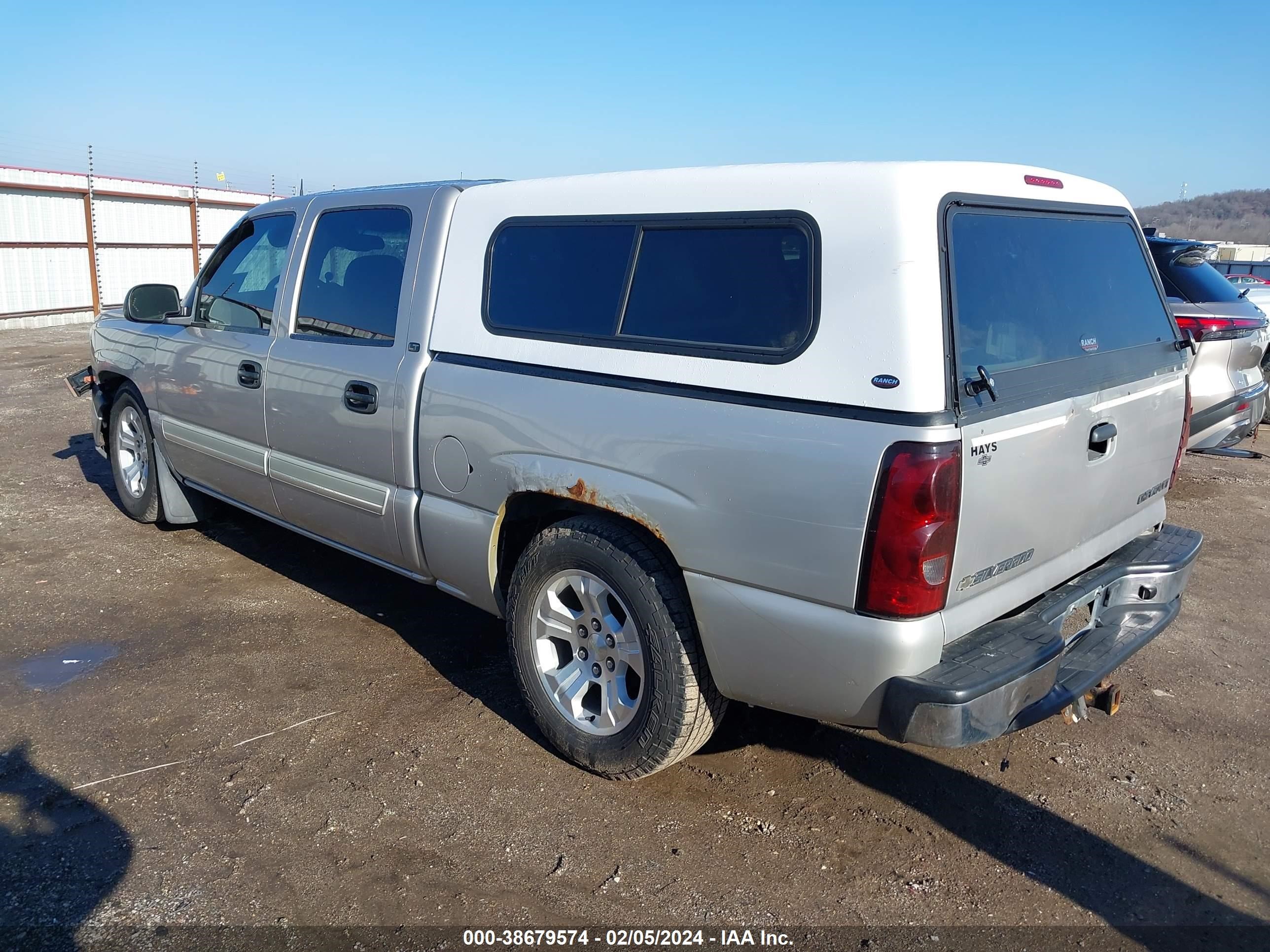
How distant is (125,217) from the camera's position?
1897cm

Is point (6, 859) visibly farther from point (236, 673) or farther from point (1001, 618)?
point (1001, 618)

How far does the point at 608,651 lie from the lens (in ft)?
11.0

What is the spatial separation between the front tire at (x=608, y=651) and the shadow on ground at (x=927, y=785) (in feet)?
1.15

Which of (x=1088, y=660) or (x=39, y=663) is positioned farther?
(x=39, y=663)

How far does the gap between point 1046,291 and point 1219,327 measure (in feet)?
15.0

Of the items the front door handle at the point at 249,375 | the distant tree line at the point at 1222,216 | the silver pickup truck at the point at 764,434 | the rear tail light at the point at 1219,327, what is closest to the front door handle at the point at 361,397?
the silver pickup truck at the point at 764,434

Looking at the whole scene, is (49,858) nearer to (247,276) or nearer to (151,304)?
(247,276)

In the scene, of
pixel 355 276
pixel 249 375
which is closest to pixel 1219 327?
pixel 355 276

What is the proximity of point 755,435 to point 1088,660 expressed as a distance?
4.75 ft

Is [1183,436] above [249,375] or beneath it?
above

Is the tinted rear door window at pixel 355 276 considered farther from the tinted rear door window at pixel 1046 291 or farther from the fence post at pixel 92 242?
the fence post at pixel 92 242

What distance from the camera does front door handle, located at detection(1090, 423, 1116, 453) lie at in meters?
3.09

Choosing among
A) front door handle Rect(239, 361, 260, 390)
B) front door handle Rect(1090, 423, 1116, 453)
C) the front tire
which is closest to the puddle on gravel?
front door handle Rect(239, 361, 260, 390)

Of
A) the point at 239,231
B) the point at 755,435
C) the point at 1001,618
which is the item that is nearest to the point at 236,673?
the point at 239,231
